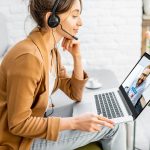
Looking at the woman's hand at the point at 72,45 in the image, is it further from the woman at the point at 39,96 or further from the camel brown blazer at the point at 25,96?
the camel brown blazer at the point at 25,96

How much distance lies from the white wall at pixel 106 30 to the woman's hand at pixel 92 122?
3.87 feet

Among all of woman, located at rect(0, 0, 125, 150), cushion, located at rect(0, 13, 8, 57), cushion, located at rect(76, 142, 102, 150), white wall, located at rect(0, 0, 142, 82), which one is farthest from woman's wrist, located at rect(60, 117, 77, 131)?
white wall, located at rect(0, 0, 142, 82)

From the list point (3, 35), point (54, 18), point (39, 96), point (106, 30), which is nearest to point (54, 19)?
point (54, 18)

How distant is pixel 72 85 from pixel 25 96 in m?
0.36

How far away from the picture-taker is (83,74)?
4.08 feet

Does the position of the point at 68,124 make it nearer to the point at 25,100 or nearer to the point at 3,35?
the point at 25,100

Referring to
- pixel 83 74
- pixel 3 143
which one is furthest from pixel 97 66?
pixel 3 143

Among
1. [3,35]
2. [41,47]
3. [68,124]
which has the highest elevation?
[41,47]

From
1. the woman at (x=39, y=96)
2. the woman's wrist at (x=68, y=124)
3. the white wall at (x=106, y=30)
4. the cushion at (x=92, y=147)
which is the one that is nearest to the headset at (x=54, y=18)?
the woman at (x=39, y=96)

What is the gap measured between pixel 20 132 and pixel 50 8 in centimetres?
39

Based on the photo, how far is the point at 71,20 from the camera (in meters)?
1.05

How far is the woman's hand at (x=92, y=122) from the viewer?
0.92 m

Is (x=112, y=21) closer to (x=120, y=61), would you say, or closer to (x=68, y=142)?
(x=120, y=61)

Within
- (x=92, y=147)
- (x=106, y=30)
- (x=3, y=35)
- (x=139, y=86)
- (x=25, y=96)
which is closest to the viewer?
(x=25, y=96)
